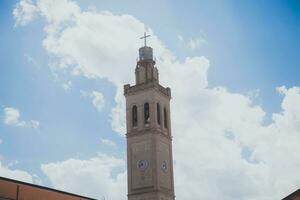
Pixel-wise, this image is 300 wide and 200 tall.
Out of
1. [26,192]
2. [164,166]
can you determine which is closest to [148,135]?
[164,166]

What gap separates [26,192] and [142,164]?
77.2ft

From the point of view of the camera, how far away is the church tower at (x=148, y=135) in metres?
61.3

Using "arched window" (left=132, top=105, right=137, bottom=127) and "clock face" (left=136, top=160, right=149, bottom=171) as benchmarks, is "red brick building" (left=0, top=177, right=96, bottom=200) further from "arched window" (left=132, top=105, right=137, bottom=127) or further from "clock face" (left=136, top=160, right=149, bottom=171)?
"arched window" (left=132, top=105, right=137, bottom=127)

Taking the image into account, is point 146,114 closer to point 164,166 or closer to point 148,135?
point 148,135

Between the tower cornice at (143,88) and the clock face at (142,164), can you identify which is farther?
the tower cornice at (143,88)

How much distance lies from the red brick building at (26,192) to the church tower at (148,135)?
1842 centimetres

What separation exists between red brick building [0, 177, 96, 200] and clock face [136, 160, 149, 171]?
18940 mm

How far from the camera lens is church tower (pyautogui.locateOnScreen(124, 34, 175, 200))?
2414 inches

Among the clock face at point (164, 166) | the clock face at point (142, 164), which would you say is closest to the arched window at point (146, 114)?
the clock face at point (142, 164)

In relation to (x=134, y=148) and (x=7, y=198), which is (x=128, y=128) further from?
(x=7, y=198)

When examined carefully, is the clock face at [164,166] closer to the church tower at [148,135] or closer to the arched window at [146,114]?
the church tower at [148,135]

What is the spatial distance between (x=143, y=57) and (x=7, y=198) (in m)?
32.8

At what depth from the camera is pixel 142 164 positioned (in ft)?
205

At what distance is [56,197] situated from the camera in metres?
42.5
